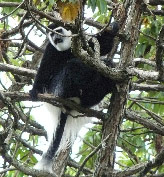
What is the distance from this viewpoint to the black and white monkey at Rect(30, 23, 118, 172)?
2.75 metres

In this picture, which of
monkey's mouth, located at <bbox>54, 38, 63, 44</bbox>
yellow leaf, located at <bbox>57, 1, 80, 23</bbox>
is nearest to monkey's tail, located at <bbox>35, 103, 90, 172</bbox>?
monkey's mouth, located at <bbox>54, 38, 63, 44</bbox>

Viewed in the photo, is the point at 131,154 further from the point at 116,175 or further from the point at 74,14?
the point at 74,14

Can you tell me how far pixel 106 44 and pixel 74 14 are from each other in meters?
1.36

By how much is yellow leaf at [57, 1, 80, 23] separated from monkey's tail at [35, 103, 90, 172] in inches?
45.8

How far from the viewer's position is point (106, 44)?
9.74 feet

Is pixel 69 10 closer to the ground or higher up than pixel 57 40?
closer to the ground

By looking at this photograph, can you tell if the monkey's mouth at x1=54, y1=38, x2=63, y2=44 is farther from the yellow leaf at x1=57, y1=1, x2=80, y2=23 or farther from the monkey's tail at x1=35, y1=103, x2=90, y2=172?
the yellow leaf at x1=57, y1=1, x2=80, y2=23

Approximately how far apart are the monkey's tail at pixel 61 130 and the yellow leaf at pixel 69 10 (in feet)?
3.81

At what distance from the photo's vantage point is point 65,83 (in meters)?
2.82

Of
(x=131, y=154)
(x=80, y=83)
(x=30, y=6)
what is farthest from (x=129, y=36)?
(x=131, y=154)

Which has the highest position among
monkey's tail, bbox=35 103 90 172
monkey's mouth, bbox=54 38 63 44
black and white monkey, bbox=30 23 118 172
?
monkey's mouth, bbox=54 38 63 44

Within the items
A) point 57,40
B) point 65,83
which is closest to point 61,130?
point 65,83

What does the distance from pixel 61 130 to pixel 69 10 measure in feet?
4.56

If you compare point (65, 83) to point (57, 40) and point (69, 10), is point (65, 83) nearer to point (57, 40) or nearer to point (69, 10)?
point (57, 40)
